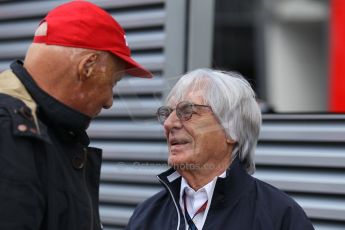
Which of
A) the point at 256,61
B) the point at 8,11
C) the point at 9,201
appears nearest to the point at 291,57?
the point at 256,61

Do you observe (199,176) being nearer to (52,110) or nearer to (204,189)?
(204,189)

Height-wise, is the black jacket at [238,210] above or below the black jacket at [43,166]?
below

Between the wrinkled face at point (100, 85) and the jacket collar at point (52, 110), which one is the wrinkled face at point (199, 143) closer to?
the wrinkled face at point (100, 85)

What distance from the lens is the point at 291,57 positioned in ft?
44.3

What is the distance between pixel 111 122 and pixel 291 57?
959cm

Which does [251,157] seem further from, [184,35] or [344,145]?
[184,35]

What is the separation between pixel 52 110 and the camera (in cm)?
210

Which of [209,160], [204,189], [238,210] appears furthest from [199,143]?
[238,210]

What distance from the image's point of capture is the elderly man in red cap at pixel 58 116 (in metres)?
1.91

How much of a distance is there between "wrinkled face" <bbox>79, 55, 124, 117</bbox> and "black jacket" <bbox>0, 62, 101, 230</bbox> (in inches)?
2.2

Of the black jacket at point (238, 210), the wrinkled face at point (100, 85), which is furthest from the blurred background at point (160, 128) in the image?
the black jacket at point (238, 210)

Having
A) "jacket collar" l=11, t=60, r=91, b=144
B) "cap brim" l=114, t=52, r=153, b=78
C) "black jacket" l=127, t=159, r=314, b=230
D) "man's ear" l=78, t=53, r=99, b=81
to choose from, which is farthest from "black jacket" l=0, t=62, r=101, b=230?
"black jacket" l=127, t=159, r=314, b=230

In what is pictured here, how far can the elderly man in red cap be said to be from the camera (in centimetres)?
191

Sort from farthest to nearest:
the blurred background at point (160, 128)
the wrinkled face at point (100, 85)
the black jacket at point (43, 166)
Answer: the blurred background at point (160, 128), the wrinkled face at point (100, 85), the black jacket at point (43, 166)
